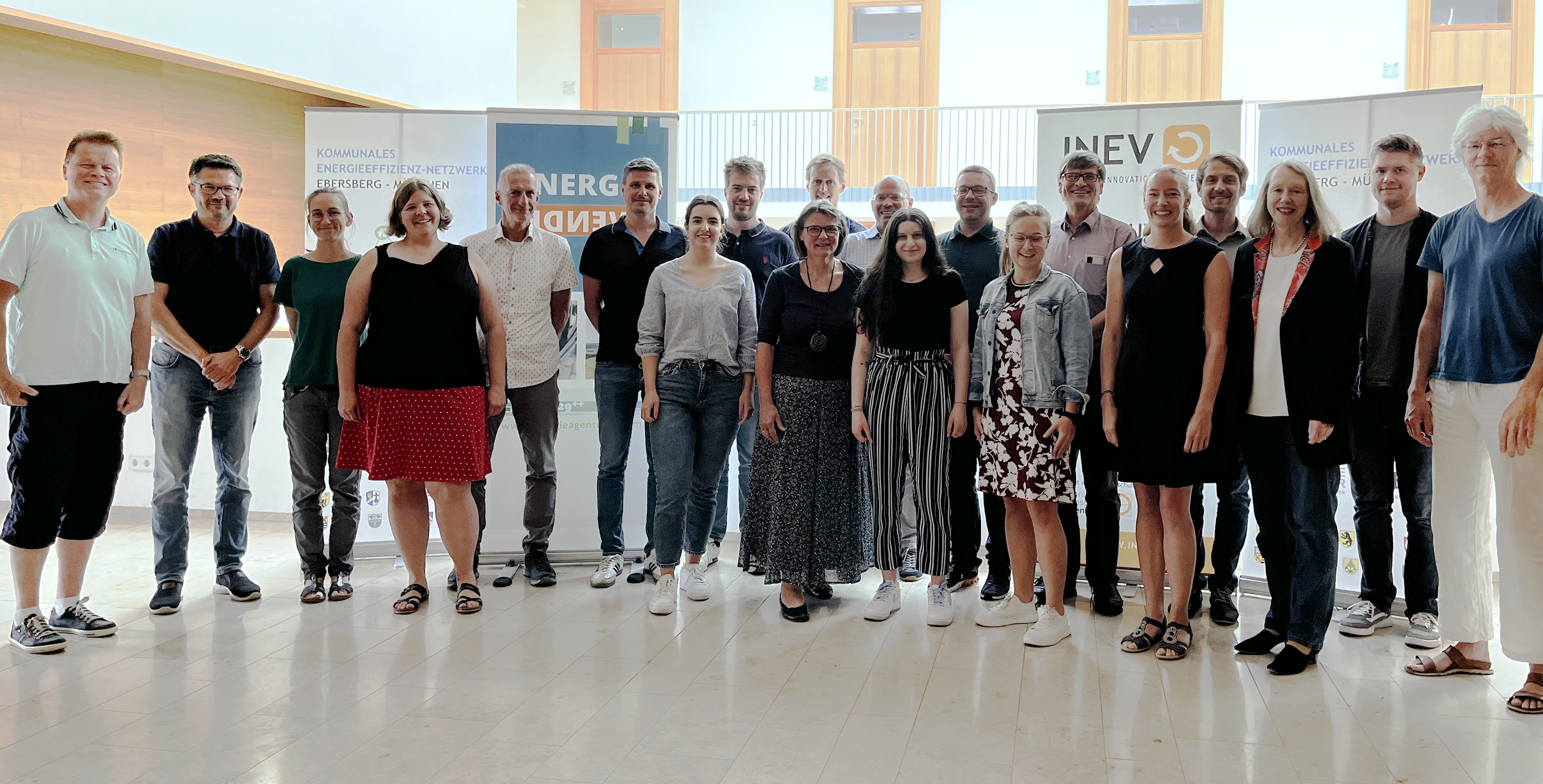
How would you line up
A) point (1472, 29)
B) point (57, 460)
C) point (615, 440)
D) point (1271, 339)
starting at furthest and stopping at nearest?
point (1472, 29)
point (615, 440)
point (57, 460)
point (1271, 339)

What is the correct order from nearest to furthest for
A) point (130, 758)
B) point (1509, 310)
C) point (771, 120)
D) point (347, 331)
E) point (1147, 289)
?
1. point (130, 758)
2. point (1509, 310)
3. point (1147, 289)
4. point (347, 331)
5. point (771, 120)

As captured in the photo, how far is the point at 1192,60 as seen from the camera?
10312 millimetres

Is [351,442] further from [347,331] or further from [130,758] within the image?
[130,758]

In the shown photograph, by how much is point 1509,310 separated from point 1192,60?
8.12 m

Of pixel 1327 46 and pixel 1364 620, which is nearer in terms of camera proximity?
pixel 1364 620

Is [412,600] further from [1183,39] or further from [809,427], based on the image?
[1183,39]

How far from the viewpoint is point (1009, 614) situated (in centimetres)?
386

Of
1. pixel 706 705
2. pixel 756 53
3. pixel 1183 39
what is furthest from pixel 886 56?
pixel 706 705

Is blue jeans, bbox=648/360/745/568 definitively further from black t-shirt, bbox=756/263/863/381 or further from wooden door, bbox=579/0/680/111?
wooden door, bbox=579/0/680/111

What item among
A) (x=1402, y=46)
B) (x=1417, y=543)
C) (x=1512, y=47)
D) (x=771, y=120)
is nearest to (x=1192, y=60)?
(x=1402, y=46)

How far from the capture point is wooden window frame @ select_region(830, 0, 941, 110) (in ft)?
34.7

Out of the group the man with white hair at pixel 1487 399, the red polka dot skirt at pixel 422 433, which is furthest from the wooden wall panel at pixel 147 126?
the man with white hair at pixel 1487 399

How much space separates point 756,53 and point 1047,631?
28.0 ft

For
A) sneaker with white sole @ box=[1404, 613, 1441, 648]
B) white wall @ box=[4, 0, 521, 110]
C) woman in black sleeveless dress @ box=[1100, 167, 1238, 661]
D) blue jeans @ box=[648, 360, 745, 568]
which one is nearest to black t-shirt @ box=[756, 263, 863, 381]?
blue jeans @ box=[648, 360, 745, 568]
